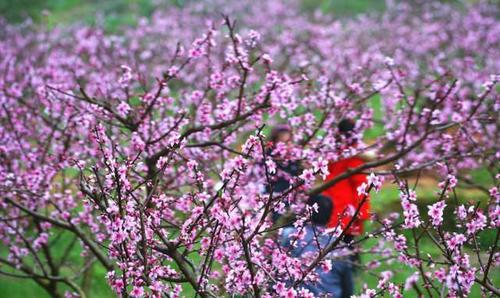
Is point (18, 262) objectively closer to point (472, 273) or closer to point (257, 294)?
point (257, 294)

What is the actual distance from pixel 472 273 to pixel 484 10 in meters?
16.0

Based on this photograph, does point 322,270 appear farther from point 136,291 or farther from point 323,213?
point 136,291

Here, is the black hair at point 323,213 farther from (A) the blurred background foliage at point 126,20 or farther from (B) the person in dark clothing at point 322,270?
(A) the blurred background foliage at point 126,20

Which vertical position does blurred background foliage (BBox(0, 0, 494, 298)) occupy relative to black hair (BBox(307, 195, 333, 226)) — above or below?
above

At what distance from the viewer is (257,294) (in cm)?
305

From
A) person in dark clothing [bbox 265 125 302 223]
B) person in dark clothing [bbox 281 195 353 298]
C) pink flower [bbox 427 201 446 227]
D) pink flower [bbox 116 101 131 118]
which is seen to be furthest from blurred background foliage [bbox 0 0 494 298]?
pink flower [bbox 116 101 131 118]

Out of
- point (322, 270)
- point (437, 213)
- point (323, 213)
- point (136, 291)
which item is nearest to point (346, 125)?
point (323, 213)

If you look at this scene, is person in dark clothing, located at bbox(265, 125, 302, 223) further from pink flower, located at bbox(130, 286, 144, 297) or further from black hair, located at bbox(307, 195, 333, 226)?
pink flower, located at bbox(130, 286, 144, 297)

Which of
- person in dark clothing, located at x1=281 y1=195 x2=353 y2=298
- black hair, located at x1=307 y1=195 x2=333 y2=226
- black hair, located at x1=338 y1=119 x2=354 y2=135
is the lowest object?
person in dark clothing, located at x1=281 y1=195 x2=353 y2=298

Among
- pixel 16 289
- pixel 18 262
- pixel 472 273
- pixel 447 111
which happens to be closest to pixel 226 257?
pixel 472 273

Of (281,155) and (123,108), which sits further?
(281,155)

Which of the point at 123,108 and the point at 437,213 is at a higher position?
the point at 123,108

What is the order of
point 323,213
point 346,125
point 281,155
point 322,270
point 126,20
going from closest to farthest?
point 322,270 → point 323,213 → point 281,155 → point 346,125 → point 126,20

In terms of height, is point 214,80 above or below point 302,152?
above
